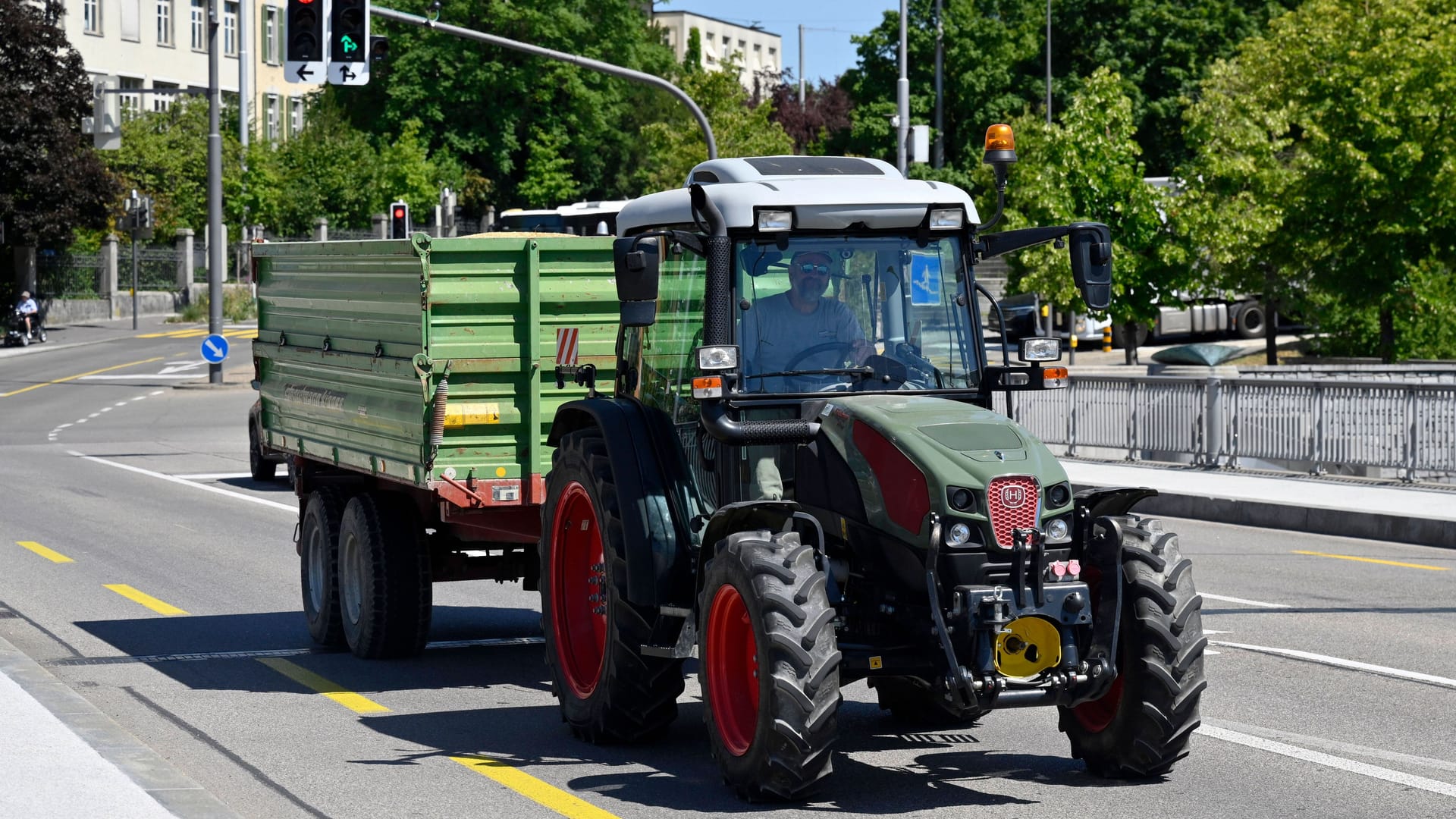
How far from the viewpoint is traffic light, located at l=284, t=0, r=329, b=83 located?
72.4 ft

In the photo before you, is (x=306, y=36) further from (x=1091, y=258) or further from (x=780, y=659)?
(x=780, y=659)

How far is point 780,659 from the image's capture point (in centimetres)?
645

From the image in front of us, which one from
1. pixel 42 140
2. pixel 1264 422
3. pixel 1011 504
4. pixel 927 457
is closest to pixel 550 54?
pixel 1264 422

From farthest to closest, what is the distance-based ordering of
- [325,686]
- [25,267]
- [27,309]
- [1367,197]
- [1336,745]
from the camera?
[25,267]
[27,309]
[1367,197]
[325,686]
[1336,745]

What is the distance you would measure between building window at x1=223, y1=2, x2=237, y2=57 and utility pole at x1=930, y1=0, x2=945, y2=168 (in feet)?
114

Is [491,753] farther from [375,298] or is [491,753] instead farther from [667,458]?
[375,298]

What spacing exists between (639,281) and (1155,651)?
7.91ft

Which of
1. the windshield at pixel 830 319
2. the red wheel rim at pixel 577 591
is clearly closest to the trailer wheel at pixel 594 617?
the red wheel rim at pixel 577 591

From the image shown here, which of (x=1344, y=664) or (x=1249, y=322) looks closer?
(x=1344, y=664)

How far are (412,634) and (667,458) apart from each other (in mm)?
3220

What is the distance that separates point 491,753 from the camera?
8.09 metres

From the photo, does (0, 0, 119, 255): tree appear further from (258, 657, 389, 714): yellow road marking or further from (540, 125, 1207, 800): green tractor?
(540, 125, 1207, 800): green tractor

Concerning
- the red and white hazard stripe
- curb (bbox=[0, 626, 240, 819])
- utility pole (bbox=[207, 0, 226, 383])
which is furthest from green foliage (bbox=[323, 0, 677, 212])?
curb (bbox=[0, 626, 240, 819])

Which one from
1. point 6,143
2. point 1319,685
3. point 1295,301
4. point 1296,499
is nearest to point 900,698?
point 1319,685
